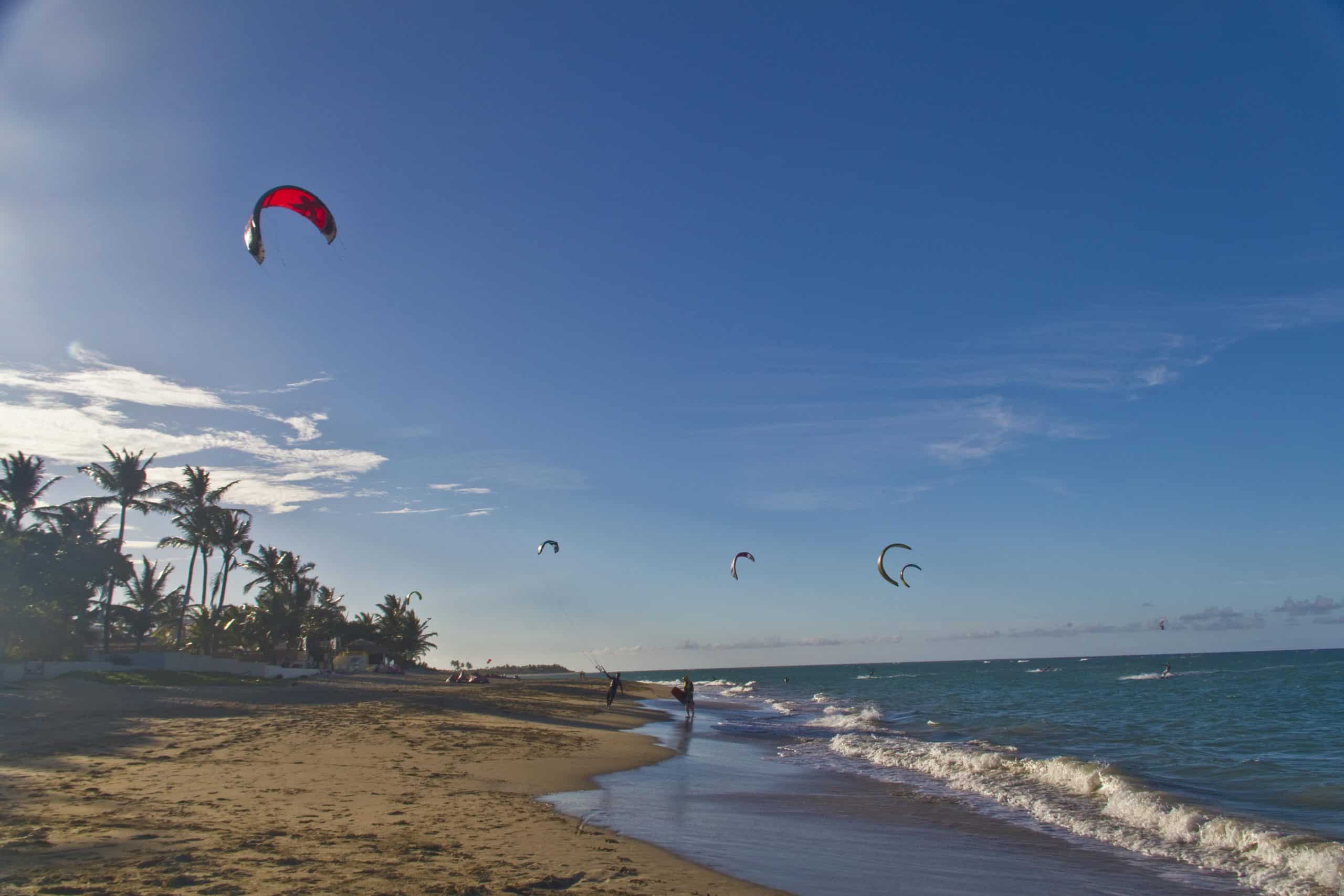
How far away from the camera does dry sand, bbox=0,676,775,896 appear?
21.3 feet

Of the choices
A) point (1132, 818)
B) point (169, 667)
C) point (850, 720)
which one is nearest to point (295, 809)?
point (1132, 818)

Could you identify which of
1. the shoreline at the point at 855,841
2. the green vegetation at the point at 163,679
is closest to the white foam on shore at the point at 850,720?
the shoreline at the point at 855,841

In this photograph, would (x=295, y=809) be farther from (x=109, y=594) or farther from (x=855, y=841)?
(x=109, y=594)

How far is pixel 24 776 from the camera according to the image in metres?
9.98

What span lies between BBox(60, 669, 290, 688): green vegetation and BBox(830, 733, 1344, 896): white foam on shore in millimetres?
24555

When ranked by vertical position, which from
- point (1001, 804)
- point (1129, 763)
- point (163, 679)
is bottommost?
point (1129, 763)

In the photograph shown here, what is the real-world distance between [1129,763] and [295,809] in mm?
19230

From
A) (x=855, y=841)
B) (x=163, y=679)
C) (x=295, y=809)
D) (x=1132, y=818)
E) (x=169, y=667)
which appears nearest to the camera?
(x=295, y=809)

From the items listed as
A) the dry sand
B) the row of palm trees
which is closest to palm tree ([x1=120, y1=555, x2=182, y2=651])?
the row of palm trees

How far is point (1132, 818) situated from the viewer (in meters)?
12.8

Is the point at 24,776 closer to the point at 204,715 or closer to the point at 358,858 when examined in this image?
the point at 358,858

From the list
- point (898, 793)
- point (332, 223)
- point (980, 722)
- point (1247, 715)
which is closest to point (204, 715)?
point (332, 223)

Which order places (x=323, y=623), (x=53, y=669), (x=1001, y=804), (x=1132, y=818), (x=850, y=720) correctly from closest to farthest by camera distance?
(x=1132, y=818), (x=1001, y=804), (x=53, y=669), (x=850, y=720), (x=323, y=623)

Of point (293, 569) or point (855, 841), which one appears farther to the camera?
point (293, 569)
